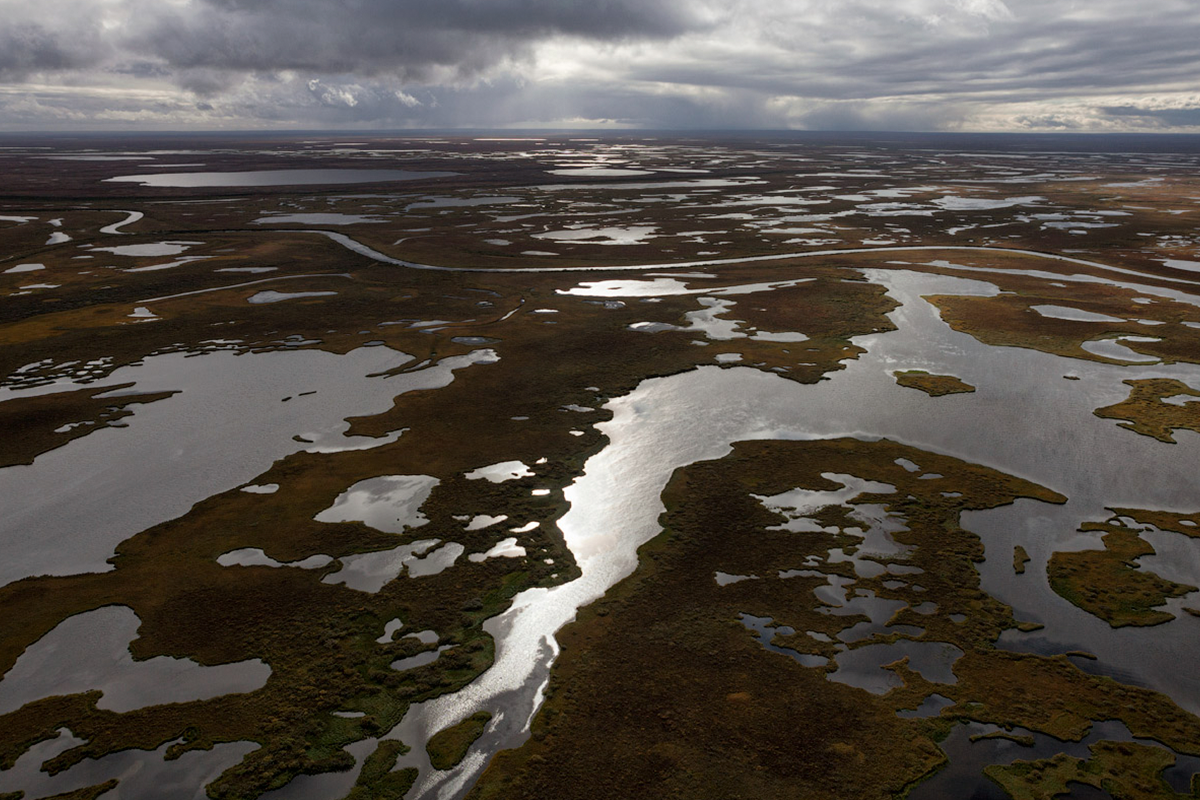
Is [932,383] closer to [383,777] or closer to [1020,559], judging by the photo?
[1020,559]

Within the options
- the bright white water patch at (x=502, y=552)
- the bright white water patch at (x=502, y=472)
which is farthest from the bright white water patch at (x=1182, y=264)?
the bright white water patch at (x=502, y=552)

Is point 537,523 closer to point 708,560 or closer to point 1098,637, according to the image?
point 708,560

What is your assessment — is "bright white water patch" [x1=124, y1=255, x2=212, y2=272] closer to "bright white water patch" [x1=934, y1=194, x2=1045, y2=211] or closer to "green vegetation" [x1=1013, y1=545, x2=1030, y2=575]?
"green vegetation" [x1=1013, y1=545, x2=1030, y2=575]

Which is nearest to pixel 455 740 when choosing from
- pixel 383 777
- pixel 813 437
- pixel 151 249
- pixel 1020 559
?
pixel 383 777

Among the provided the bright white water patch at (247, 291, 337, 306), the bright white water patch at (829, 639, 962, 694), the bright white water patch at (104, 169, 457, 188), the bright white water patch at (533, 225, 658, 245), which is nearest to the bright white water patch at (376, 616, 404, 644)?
the bright white water patch at (829, 639, 962, 694)

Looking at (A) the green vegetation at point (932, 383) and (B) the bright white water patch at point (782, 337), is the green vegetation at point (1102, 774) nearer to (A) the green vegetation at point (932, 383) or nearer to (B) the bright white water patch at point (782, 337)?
(A) the green vegetation at point (932, 383)

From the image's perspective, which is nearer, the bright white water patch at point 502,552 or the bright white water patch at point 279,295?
the bright white water patch at point 502,552
